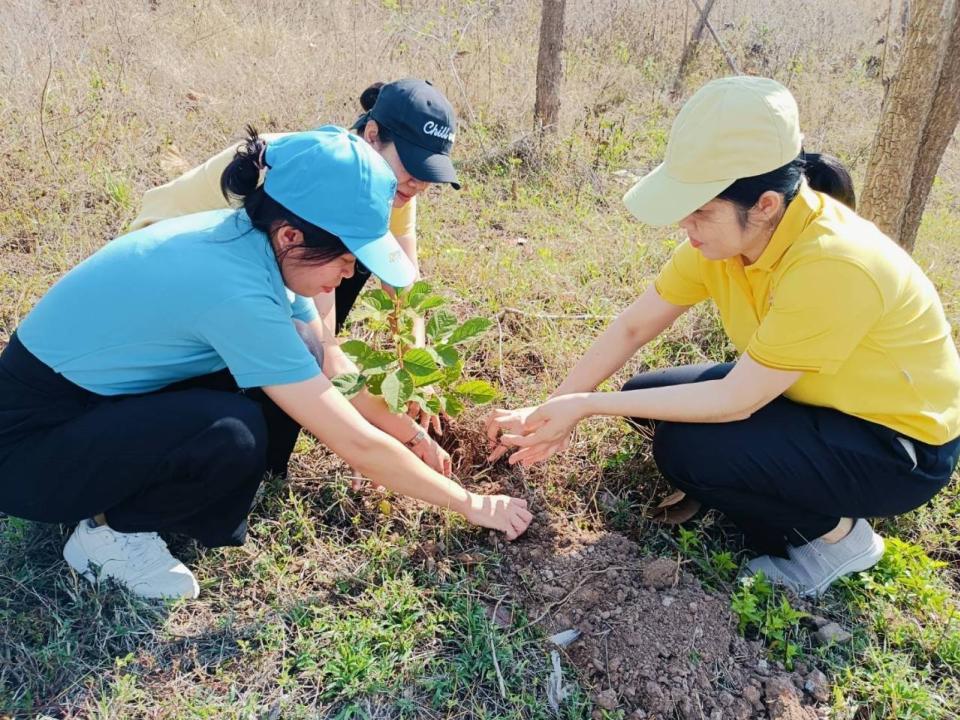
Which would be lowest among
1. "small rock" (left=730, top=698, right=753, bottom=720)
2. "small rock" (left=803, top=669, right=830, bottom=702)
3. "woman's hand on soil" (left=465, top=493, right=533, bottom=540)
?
"small rock" (left=803, top=669, right=830, bottom=702)

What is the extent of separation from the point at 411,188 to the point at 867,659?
5.73 ft

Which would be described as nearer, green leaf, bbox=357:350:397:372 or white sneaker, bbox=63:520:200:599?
white sneaker, bbox=63:520:200:599

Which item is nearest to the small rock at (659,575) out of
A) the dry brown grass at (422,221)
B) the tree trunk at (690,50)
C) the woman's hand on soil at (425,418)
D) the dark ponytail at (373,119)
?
the dry brown grass at (422,221)

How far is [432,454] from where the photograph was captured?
2156 mm

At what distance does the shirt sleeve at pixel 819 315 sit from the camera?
1660 millimetres

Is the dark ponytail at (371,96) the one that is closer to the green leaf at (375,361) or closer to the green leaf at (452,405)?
the green leaf at (375,361)

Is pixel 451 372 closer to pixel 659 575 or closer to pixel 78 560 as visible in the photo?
pixel 659 575

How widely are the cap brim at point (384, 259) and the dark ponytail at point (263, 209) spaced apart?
0.05m

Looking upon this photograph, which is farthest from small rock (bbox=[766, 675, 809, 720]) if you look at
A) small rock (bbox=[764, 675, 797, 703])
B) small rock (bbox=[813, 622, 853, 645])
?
small rock (bbox=[813, 622, 853, 645])

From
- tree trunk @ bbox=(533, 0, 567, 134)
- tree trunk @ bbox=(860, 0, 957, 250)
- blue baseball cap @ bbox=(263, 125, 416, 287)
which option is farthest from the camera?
tree trunk @ bbox=(533, 0, 567, 134)

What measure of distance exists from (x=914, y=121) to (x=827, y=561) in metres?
1.63

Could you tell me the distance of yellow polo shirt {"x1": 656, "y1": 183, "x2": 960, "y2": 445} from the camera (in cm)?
167

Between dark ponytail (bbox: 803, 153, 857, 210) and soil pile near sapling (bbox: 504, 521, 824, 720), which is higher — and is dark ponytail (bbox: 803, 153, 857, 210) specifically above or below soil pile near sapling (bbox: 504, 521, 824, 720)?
above

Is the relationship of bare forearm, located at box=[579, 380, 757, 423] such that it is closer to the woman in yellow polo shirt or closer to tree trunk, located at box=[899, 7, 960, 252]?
the woman in yellow polo shirt
